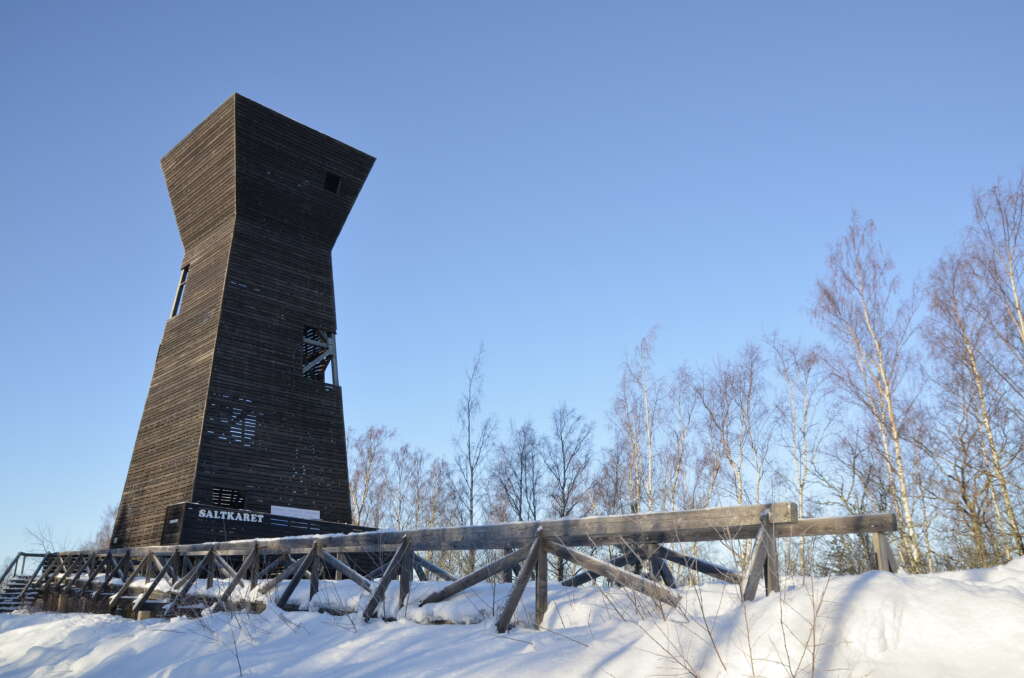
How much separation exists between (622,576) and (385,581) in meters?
2.83

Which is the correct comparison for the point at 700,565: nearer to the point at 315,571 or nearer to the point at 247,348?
the point at 315,571

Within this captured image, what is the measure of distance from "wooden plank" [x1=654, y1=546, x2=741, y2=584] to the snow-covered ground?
1156 mm

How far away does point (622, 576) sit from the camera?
17.8 feet

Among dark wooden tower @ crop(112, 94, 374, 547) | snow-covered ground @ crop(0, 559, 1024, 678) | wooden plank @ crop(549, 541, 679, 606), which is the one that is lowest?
snow-covered ground @ crop(0, 559, 1024, 678)

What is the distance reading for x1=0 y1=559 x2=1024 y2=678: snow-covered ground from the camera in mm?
3598

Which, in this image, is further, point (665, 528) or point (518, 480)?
point (518, 480)

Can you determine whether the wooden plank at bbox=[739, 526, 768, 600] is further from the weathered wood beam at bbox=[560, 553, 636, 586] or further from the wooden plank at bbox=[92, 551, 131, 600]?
the wooden plank at bbox=[92, 551, 131, 600]

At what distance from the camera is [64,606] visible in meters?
16.5

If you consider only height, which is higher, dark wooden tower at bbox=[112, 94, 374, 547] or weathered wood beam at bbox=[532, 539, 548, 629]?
dark wooden tower at bbox=[112, 94, 374, 547]

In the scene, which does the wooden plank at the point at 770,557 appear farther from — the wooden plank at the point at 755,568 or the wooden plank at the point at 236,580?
the wooden plank at the point at 236,580

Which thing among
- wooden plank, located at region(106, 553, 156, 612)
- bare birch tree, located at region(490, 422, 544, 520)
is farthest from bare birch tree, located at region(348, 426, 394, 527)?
wooden plank, located at region(106, 553, 156, 612)

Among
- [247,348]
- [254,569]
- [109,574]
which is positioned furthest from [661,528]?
[247,348]

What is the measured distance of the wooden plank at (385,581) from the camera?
23.4 ft

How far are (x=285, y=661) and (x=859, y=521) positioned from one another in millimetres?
4919
